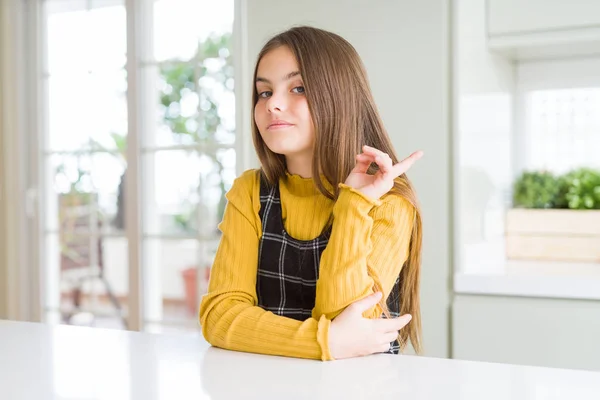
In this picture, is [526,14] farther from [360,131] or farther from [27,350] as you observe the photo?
[27,350]

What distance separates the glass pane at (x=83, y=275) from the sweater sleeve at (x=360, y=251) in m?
2.17

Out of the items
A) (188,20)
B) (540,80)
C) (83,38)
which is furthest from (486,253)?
(83,38)

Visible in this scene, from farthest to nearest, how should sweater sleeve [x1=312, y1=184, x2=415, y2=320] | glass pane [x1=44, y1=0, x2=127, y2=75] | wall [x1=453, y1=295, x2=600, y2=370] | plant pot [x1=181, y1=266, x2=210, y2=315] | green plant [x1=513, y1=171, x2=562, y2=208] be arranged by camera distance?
1. plant pot [x1=181, y1=266, x2=210, y2=315]
2. glass pane [x1=44, y1=0, x2=127, y2=75]
3. green plant [x1=513, y1=171, x2=562, y2=208]
4. wall [x1=453, y1=295, x2=600, y2=370]
5. sweater sleeve [x1=312, y1=184, x2=415, y2=320]

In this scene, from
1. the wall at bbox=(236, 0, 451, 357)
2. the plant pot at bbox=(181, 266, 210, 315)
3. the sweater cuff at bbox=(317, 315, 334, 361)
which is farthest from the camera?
the plant pot at bbox=(181, 266, 210, 315)

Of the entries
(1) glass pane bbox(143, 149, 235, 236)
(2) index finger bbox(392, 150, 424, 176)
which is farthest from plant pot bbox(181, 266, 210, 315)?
(2) index finger bbox(392, 150, 424, 176)

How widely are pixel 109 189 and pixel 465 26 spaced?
2008mm

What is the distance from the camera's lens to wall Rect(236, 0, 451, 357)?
1962mm

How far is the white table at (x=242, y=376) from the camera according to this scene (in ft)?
2.39

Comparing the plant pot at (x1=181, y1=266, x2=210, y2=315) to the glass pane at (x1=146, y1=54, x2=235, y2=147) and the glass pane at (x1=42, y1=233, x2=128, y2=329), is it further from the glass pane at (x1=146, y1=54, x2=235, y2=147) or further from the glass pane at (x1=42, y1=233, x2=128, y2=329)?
the glass pane at (x1=146, y1=54, x2=235, y2=147)

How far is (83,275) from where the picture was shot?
12.5 ft

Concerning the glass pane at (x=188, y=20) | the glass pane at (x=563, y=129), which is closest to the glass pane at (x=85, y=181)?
the glass pane at (x=188, y=20)

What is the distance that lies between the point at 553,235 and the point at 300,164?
132cm

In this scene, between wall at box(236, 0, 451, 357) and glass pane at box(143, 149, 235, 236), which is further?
glass pane at box(143, 149, 235, 236)

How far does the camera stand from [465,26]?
6.49ft
